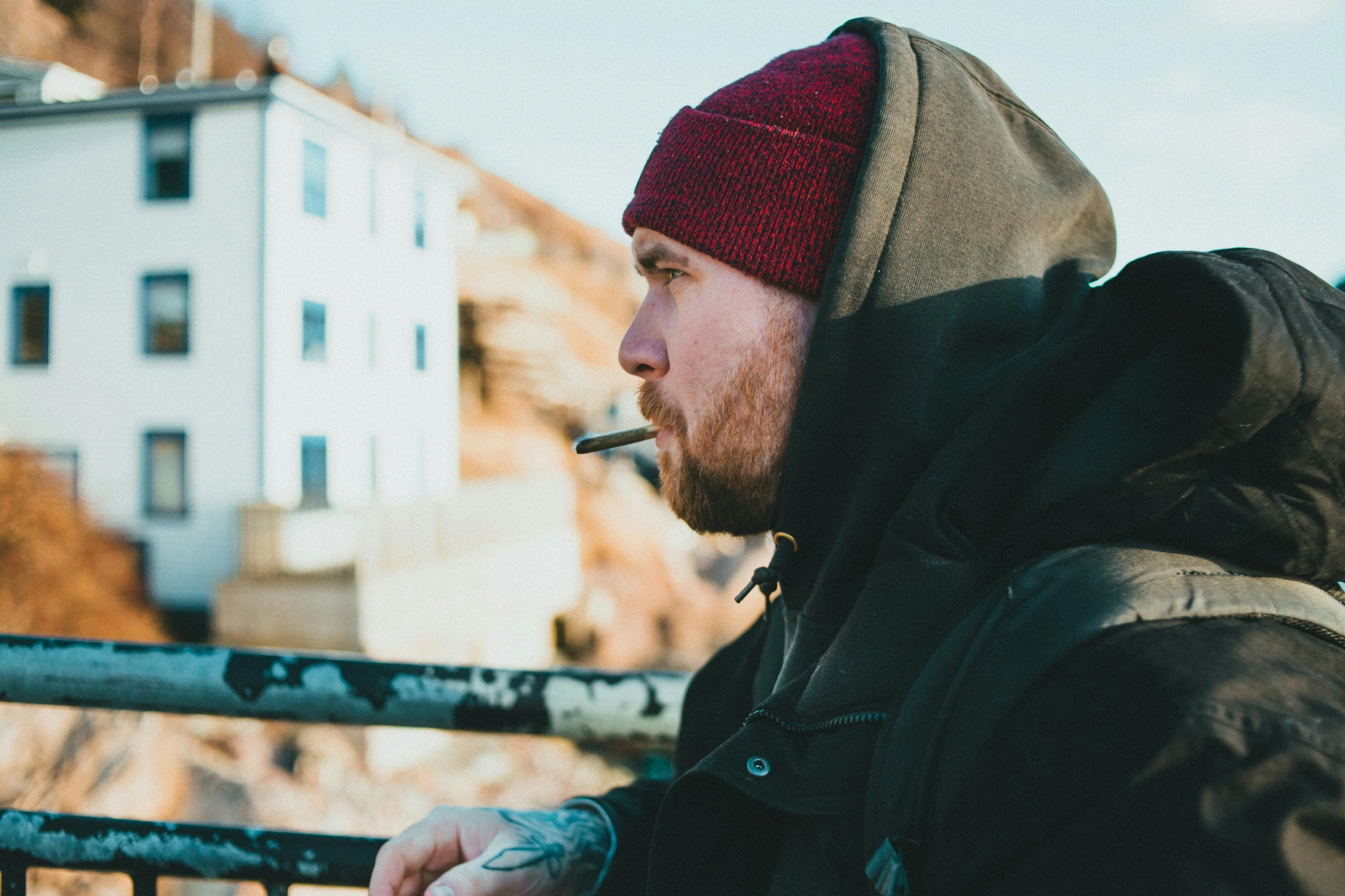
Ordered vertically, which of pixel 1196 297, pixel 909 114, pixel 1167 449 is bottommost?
pixel 1167 449

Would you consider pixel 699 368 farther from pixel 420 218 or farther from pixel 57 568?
pixel 420 218

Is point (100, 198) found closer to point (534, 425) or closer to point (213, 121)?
point (213, 121)

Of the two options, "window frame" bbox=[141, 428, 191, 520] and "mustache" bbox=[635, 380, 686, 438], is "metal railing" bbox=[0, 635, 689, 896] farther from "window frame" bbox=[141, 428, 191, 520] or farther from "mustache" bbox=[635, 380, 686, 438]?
"window frame" bbox=[141, 428, 191, 520]

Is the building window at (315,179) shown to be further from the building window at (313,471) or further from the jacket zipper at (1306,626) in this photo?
the jacket zipper at (1306,626)

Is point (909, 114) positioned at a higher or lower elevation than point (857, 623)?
higher

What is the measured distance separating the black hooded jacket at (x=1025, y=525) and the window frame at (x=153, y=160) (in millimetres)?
16836

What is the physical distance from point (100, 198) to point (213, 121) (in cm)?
229

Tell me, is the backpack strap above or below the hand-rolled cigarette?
below

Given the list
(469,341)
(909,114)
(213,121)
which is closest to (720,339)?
(909,114)

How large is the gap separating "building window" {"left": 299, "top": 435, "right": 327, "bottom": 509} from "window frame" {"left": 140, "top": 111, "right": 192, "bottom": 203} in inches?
185

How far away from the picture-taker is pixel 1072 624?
2.76 feet

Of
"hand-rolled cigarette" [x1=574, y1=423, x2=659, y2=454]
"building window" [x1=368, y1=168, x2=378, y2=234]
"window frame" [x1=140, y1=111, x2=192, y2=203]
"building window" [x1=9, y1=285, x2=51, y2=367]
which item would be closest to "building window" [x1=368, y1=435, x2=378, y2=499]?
"building window" [x1=368, y1=168, x2=378, y2=234]

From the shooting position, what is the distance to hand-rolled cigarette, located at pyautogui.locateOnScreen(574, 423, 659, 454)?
1.65 meters

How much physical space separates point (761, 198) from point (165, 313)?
1686 centimetres
